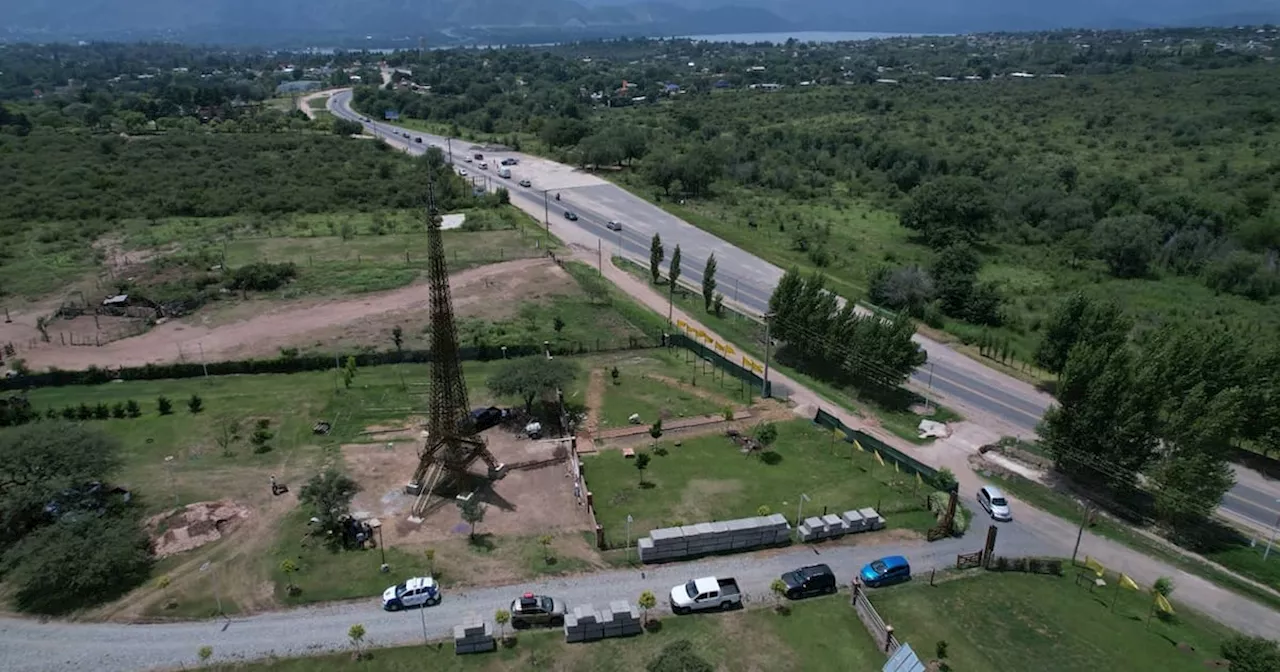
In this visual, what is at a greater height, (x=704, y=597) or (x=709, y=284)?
(x=709, y=284)

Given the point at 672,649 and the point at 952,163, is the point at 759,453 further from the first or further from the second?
→ the point at 952,163

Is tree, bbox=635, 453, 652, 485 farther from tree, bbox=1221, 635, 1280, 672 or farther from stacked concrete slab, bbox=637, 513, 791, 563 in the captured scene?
tree, bbox=1221, 635, 1280, 672

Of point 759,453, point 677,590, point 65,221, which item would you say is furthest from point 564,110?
point 677,590

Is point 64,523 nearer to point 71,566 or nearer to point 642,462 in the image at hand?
point 71,566

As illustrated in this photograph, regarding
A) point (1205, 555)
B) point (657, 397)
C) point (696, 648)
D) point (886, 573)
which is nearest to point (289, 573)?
point (696, 648)

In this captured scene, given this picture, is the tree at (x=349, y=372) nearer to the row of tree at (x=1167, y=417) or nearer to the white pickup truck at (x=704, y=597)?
the white pickup truck at (x=704, y=597)
